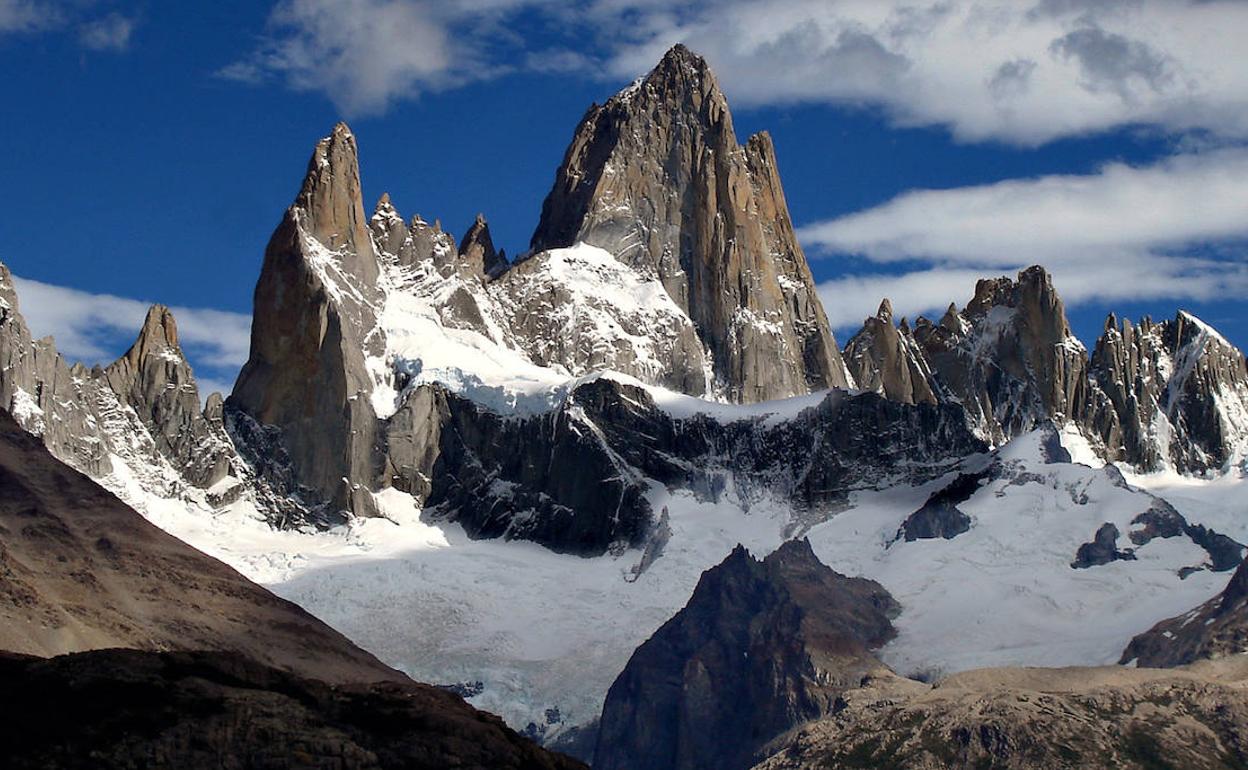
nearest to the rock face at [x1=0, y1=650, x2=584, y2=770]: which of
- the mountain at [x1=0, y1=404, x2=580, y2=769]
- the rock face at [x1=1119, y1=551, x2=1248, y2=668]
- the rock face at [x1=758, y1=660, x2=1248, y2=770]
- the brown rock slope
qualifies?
the mountain at [x1=0, y1=404, x2=580, y2=769]

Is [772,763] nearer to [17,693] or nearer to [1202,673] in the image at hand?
[1202,673]

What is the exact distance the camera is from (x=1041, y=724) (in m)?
182

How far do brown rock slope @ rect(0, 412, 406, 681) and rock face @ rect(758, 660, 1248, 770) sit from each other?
40.8m

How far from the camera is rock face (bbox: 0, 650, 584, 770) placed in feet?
343

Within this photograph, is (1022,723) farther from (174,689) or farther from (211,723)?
(211,723)

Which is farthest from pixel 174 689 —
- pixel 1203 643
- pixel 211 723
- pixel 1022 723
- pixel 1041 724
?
pixel 1203 643

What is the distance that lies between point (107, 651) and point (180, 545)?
51918 millimetres

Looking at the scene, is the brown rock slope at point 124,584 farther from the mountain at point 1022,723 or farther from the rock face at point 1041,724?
the mountain at point 1022,723

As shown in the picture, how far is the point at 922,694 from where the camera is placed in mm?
193125

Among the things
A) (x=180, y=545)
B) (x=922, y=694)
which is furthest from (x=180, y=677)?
(x=922, y=694)

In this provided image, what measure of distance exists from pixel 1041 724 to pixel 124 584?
60.0 metres

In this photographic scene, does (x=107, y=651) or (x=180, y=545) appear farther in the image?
(x=180, y=545)

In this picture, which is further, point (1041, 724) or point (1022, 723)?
point (1041, 724)

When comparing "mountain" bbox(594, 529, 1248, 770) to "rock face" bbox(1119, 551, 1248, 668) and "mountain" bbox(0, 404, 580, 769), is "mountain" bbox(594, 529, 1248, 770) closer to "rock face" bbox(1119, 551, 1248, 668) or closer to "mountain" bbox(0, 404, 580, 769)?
"rock face" bbox(1119, 551, 1248, 668)
